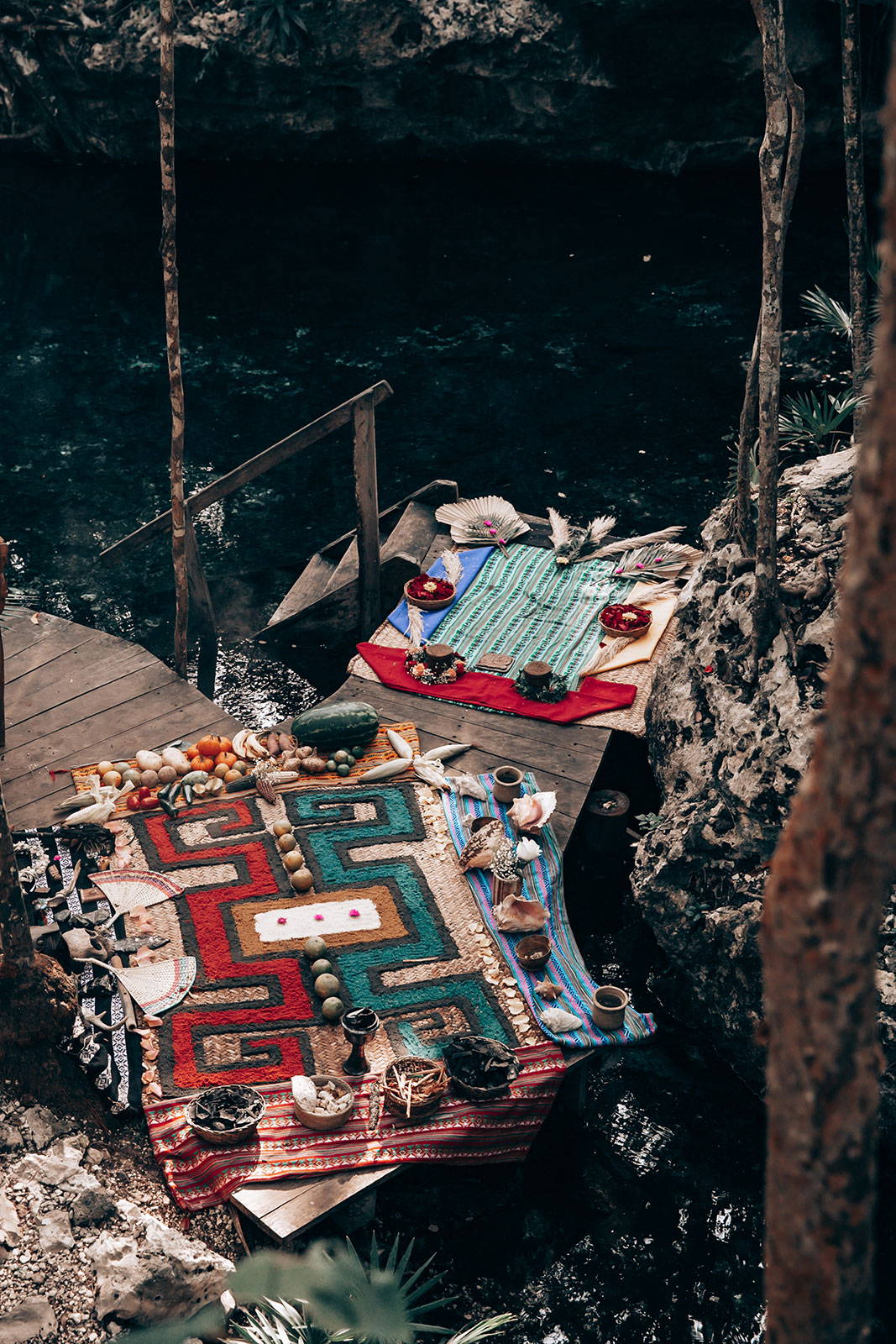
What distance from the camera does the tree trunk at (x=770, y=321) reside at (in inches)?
332

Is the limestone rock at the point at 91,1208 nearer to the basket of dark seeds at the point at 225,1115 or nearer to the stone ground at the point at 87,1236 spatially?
the stone ground at the point at 87,1236

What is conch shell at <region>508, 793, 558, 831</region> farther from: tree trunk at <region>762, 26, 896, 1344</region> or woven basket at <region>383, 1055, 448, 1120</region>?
tree trunk at <region>762, 26, 896, 1344</region>

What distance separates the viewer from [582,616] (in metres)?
11.6

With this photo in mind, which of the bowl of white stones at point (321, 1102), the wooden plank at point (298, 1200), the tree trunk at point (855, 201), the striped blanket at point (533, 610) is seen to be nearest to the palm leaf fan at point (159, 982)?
the bowl of white stones at point (321, 1102)

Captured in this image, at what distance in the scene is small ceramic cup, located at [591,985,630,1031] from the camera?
26.2 feet

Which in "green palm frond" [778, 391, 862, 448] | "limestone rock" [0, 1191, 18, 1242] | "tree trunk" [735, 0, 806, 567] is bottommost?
"limestone rock" [0, 1191, 18, 1242]

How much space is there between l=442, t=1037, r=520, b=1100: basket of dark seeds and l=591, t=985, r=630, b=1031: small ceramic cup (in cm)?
57

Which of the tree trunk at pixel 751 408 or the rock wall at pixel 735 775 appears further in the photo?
the tree trunk at pixel 751 408

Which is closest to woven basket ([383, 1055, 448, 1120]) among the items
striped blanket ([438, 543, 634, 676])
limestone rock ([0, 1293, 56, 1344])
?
limestone rock ([0, 1293, 56, 1344])

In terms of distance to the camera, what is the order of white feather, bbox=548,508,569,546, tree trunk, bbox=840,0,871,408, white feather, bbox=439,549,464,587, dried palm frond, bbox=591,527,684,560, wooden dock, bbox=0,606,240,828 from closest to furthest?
1. wooden dock, bbox=0,606,240,828
2. tree trunk, bbox=840,0,871,408
3. white feather, bbox=439,549,464,587
4. dried palm frond, bbox=591,527,684,560
5. white feather, bbox=548,508,569,546

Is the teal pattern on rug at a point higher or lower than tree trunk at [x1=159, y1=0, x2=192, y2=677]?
lower

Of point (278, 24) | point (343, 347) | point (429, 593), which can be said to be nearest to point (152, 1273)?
point (429, 593)

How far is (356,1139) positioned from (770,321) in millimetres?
5752

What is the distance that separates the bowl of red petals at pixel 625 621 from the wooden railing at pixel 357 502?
7.07 ft
